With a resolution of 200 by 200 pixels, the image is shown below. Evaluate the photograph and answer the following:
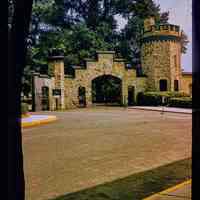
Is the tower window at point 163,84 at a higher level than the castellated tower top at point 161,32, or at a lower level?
lower

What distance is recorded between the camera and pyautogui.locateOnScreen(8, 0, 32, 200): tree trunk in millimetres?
2641

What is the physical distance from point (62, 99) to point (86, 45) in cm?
843

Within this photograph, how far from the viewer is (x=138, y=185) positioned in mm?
4770

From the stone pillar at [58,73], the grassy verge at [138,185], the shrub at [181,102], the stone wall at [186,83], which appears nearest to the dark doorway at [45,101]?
the stone pillar at [58,73]

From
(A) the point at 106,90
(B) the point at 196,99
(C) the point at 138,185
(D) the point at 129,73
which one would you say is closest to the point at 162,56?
(D) the point at 129,73

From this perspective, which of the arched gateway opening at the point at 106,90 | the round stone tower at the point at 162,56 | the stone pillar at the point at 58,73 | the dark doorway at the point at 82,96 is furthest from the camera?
the arched gateway opening at the point at 106,90

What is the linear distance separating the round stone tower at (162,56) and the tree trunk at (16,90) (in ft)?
95.1

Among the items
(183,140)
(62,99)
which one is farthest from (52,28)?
(183,140)

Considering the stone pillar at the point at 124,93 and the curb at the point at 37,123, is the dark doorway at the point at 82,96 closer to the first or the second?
the stone pillar at the point at 124,93

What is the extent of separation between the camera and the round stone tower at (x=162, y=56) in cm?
3116

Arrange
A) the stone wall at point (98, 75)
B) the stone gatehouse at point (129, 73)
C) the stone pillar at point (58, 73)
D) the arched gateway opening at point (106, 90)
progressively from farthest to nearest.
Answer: the arched gateway opening at point (106, 90) < the stone wall at point (98, 75) < the stone gatehouse at point (129, 73) < the stone pillar at point (58, 73)

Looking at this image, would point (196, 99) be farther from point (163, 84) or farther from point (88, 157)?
point (163, 84)

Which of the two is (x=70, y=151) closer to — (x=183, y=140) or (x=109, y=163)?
(x=109, y=163)

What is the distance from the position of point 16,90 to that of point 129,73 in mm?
28502
